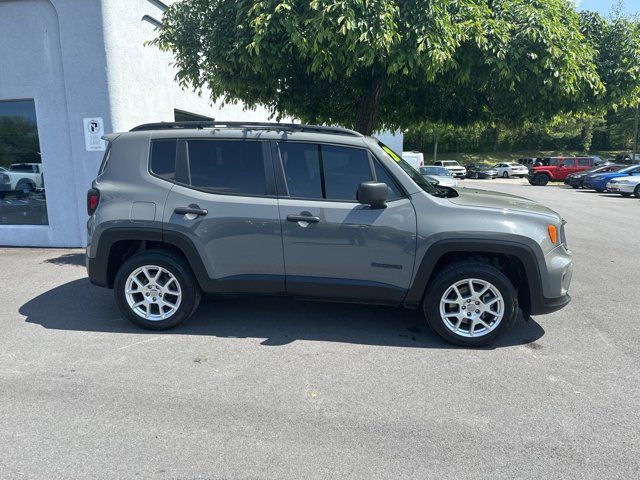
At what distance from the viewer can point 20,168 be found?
8.17 metres

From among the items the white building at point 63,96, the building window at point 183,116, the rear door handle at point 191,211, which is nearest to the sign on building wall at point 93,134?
the white building at point 63,96

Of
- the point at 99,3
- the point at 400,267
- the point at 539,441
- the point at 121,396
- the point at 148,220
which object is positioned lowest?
the point at 539,441

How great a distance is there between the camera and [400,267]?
4.04m

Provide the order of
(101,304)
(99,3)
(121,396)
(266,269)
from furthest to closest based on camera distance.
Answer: (99,3)
(101,304)
(266,269)
(121,396)

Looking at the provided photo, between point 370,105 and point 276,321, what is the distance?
462 cm

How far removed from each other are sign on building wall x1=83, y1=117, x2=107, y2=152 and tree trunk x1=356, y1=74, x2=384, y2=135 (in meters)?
4.41

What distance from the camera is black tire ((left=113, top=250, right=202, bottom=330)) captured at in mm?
4301

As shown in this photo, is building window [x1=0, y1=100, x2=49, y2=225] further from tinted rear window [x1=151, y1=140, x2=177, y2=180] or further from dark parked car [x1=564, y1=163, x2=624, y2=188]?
dark parked car [x1=564, y1=163, x2=624, y2=188]

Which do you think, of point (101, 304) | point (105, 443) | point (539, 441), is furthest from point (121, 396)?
point (539, 441)

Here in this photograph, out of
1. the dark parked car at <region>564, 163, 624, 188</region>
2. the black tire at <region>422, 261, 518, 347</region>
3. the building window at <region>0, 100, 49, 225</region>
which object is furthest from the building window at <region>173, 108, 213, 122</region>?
the dark parked car at <region>564, 163, 624, 188</region>

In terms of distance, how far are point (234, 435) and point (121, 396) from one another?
1.00 meters

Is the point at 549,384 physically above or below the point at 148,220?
below

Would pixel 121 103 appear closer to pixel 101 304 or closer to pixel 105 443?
pixel 101 304

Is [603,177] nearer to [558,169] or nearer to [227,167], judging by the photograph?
[558,169]
